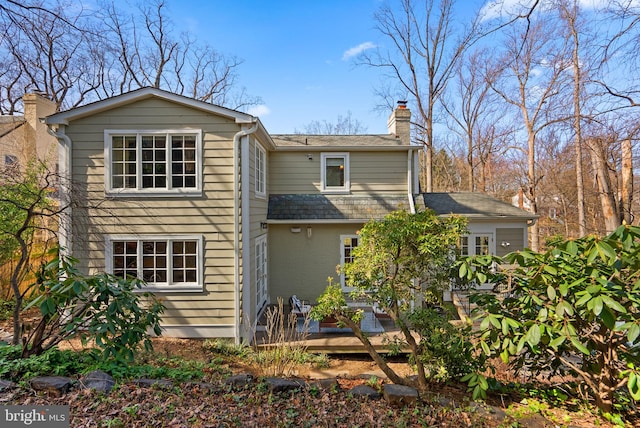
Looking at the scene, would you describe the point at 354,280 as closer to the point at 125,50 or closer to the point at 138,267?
the point at 138,267

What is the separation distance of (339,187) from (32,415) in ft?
28.5

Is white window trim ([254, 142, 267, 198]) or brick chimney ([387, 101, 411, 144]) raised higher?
brick chimney ([387, 101, 411, 144])

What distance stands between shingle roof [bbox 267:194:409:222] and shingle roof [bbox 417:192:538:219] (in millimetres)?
1220

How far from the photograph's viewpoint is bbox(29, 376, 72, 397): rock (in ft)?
11.5

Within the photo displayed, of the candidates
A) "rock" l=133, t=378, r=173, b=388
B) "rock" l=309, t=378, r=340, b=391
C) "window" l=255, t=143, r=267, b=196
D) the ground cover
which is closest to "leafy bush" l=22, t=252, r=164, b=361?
"rock" l=133, t=378, r=173, b=388

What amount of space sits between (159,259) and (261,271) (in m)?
2.65

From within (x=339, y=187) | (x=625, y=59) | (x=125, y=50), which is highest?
(x=125, y=50)

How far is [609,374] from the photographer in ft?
11.6

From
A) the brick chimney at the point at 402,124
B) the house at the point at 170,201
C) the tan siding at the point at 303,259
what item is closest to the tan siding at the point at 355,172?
the brick chimney at the point at 402,124

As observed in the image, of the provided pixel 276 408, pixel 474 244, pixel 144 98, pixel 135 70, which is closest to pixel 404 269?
pixel 276 408

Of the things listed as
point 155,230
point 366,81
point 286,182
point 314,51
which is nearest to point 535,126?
point 366,81

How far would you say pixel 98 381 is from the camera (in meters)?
3.69

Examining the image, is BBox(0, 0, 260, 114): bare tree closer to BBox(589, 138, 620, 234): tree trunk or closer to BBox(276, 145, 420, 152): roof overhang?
BBox(276, 145, 420, 152): roof overhang

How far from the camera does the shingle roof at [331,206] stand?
397 inches
